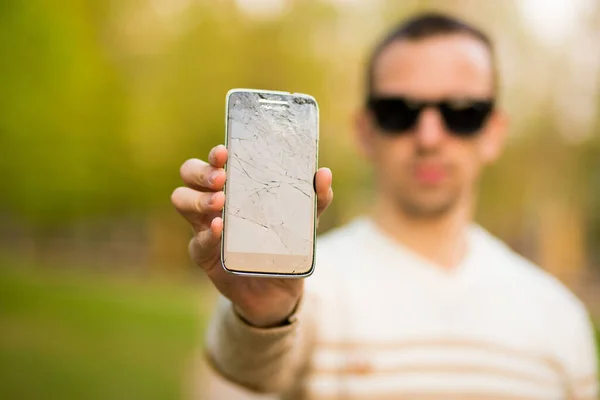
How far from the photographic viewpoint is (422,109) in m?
1.92

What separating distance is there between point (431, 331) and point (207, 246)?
38.6 inches

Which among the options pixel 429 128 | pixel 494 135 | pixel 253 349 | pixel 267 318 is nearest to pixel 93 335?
pixel 494 135

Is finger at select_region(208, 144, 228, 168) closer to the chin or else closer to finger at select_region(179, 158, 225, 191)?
finger at select_region(179, 158, 225, 191)

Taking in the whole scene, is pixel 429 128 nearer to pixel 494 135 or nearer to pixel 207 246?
pixel 494 135

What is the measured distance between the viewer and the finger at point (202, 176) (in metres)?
0.96

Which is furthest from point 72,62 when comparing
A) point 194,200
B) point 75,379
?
point 194,200

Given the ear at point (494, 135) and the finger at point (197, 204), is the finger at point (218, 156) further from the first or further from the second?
the ear at point (494, 135)

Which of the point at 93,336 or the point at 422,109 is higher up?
the point at 422,109

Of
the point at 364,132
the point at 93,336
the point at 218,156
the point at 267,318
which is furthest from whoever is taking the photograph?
the point at 93,336

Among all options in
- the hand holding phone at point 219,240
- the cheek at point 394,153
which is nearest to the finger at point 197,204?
the hand holding phone at point 219,240

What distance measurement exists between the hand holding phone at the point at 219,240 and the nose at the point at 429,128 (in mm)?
894

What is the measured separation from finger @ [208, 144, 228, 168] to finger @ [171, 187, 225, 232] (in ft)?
0.16

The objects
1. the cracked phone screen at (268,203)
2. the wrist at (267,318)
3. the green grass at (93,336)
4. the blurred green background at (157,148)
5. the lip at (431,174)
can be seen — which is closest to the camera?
the cracked phone screen at (268,203)

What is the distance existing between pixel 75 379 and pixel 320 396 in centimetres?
645
